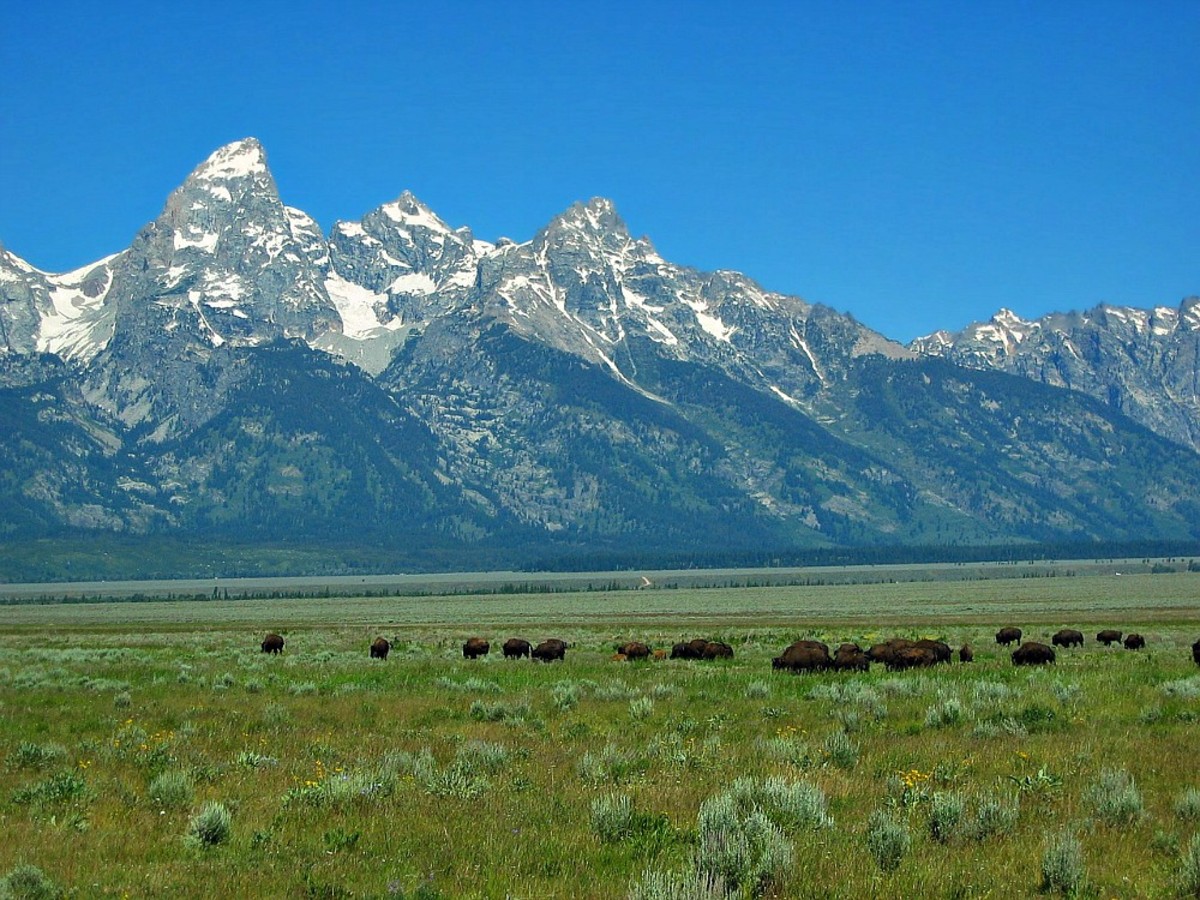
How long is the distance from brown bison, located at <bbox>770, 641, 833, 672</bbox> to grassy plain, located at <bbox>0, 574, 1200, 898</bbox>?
98.3 inches

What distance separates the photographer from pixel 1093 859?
10578mm

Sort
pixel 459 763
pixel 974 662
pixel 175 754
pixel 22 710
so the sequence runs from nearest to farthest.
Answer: pixel 459 763 → pixel 175 754 → pixel 22 710 → pixel 974 662

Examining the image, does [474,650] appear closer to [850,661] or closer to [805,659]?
[805,659]

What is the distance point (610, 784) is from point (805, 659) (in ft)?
59.3

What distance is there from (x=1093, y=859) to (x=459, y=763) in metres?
8.02

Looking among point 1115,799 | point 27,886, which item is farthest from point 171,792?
point 1115,799

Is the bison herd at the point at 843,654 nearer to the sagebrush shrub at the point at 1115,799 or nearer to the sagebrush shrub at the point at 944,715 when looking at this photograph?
the sagebrush shrub at the point at 944,715

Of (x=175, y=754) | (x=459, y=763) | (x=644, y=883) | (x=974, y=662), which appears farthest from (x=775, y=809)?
(x=974, y=662)

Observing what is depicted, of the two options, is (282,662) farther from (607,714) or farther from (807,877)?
(807,877)

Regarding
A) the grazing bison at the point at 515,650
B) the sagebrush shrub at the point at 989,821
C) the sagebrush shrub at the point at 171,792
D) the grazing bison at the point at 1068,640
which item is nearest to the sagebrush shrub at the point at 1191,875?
the sagebrush shrub at the point at 989,821

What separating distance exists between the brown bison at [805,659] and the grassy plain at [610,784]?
2.50 metres

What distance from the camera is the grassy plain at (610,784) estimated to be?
33.4 ft

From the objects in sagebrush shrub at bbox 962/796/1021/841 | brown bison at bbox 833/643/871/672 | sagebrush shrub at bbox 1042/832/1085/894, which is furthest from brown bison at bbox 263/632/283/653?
sagebrush shrub at bbox 1042/832/1085/894

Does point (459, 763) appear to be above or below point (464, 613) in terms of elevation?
above
